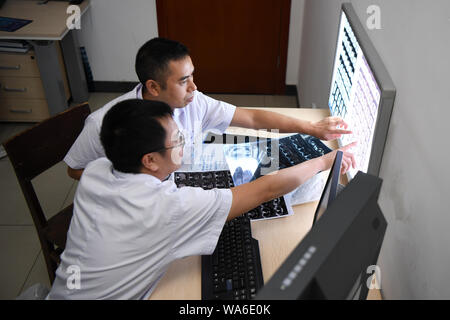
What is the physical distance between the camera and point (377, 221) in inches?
34.0

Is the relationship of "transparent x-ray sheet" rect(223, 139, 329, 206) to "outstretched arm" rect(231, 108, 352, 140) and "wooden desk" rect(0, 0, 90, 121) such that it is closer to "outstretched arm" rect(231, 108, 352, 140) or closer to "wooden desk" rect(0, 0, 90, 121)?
"outstretched arm" rect(231, 108, 352, 140)

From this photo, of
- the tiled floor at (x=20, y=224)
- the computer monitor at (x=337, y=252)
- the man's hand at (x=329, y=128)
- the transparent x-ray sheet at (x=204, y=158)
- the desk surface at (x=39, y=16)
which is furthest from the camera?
the desk surface at (x=39, y=16)

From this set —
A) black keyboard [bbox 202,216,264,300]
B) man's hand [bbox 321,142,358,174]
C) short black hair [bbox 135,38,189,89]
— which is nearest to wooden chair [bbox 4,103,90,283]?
short black hair [bbox 135,38,189,89]

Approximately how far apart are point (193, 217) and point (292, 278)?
565 mm

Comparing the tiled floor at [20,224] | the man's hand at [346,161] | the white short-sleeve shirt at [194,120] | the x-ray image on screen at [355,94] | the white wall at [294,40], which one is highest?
the x-ray image on screen at [355,94]

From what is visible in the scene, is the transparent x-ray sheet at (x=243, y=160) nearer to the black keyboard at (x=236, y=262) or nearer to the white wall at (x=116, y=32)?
the black keyboard at (x=236, y=262)

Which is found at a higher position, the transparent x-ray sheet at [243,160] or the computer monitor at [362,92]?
the computer monitor at [362,92]

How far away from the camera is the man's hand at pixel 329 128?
60.3 inches

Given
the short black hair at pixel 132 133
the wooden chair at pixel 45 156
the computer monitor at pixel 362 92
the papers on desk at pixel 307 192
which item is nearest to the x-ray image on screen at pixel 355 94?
the computer monitor at pixel 362 92

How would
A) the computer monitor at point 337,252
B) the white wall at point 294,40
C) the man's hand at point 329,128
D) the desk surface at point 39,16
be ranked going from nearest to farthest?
the computer monitor at point 337,252 → the man's hand at point 329,128 → the desk surface at point 39,16 → the white wall at point 294,40

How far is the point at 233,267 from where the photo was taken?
1.22 meters

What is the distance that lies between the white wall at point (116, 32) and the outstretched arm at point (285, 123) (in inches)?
75.1


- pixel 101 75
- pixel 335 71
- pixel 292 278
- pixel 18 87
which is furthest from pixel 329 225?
pixel 101 75

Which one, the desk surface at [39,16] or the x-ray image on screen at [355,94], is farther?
the desk surface at [39,16]
